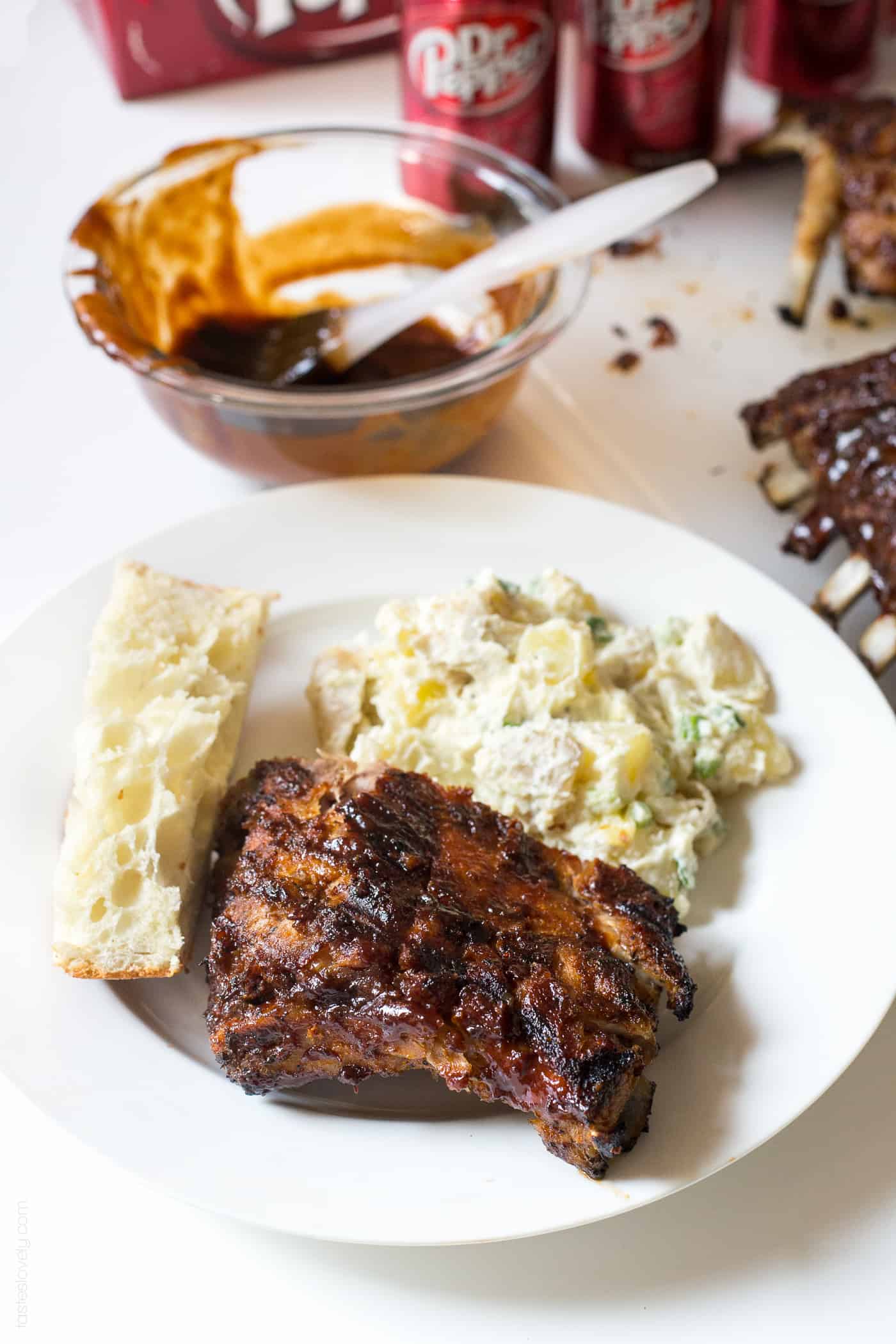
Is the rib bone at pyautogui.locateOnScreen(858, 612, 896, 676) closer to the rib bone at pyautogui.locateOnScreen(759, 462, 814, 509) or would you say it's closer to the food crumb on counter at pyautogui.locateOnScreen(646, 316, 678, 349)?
the rib bone at pyautogui.locateOnScreen(759, 462, 814, 509)

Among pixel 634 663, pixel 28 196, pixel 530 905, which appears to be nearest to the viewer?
pixel 530 905

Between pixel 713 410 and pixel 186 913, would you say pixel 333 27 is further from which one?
pixel 186 913

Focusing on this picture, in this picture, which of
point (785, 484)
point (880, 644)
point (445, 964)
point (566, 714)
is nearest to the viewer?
point (445, 964)

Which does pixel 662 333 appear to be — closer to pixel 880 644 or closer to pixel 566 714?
pixel 880 644

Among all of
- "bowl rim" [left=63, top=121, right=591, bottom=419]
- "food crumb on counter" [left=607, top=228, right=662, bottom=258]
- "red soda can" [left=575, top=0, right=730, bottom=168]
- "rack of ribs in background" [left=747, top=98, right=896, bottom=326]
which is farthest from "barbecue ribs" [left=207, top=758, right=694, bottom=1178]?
"red soda can" [left=575, top=0, right=730, bottom=168]

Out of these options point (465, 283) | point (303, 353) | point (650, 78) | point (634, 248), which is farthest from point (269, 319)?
point (650, 78)

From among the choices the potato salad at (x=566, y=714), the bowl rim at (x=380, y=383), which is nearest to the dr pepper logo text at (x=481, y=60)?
the bowl rim at (x=380, y=383)

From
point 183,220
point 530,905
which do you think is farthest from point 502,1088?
point 183,220
